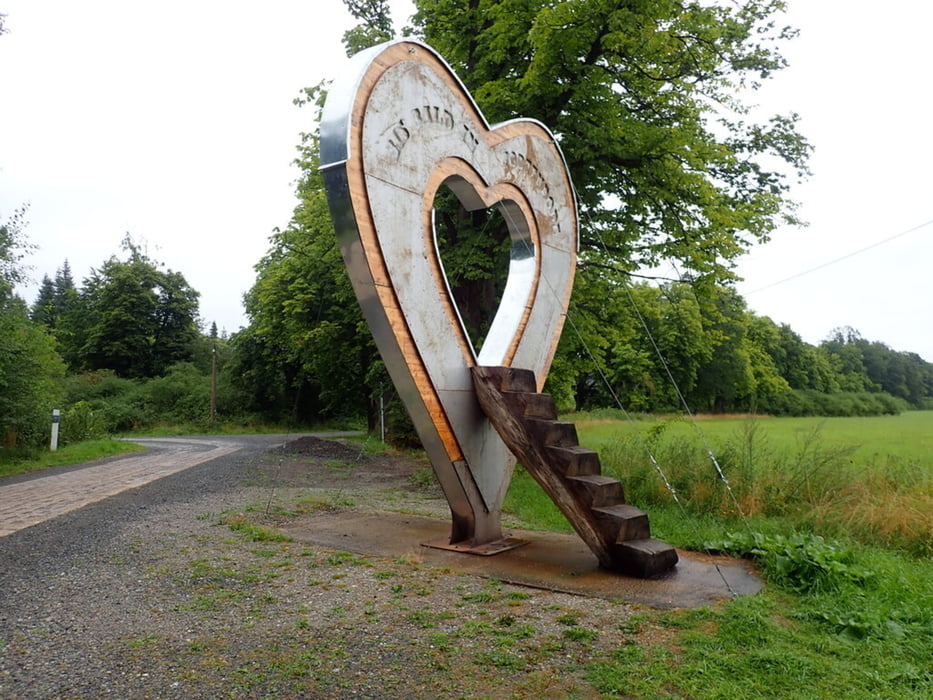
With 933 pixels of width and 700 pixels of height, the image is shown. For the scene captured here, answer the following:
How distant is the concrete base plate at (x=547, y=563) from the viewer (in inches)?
200

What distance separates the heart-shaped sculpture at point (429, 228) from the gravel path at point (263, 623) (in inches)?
44.1

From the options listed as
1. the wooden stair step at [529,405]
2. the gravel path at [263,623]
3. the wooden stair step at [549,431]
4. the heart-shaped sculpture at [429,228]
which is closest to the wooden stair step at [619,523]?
the wooden stair step at [549,431]

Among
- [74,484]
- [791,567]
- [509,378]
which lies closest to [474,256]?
[509,378]

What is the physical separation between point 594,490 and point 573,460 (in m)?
0.28

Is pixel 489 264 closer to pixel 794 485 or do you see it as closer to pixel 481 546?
pixel 794 485

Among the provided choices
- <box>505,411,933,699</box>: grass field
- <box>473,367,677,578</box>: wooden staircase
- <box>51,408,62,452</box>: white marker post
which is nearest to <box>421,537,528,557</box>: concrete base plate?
<box>473,367,677,578</box>: wooden staircase

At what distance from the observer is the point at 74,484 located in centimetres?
1091

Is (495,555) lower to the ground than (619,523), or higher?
lower

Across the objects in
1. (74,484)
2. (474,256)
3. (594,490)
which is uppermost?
(474,256)

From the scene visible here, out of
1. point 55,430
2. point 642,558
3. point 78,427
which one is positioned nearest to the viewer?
point 642,558

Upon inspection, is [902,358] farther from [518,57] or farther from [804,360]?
[518,57]

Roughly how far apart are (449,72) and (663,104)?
25.7ft

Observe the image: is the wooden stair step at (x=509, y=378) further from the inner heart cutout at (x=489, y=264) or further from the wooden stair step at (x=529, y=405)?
the inner heart cutout at (x=489, y=264)

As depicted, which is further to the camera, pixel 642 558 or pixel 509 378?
pixel 509 378
